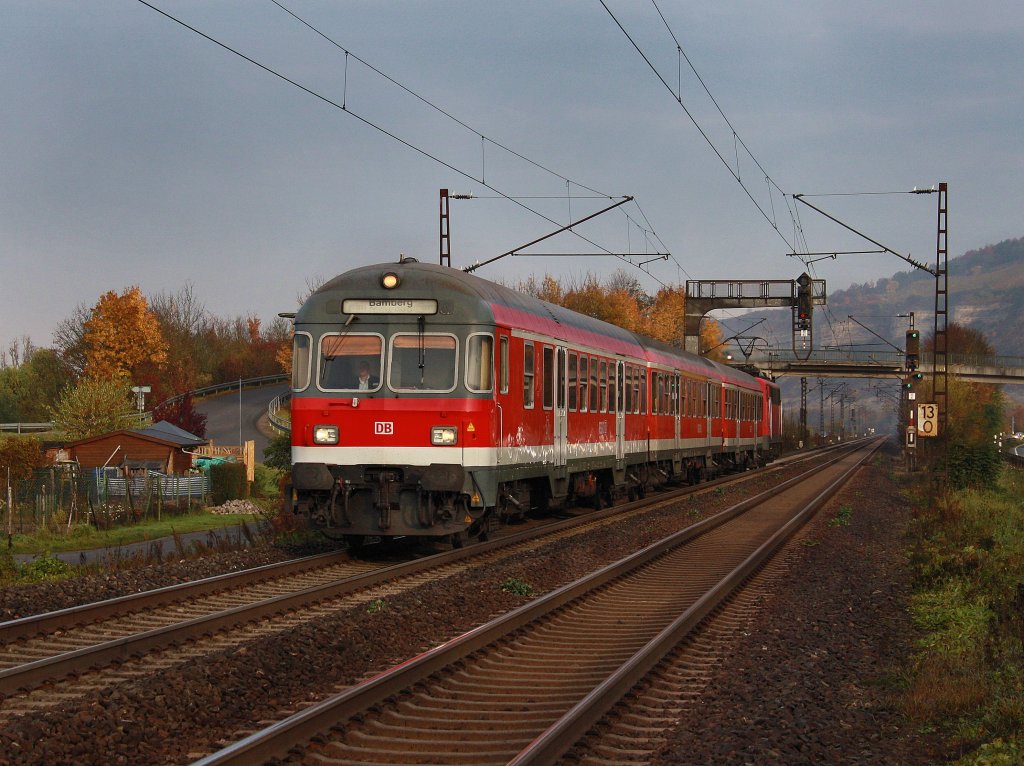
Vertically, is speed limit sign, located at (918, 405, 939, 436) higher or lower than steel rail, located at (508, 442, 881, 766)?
higher

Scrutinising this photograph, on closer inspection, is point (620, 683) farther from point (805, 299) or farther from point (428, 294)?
point (805, 299)

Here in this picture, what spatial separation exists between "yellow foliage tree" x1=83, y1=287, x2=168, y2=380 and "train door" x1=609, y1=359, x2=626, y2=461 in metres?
58.6

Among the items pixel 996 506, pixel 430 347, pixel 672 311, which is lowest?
pixel 996 506

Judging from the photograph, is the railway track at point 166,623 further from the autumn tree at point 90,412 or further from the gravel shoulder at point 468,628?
the autumn tree at point 90,412

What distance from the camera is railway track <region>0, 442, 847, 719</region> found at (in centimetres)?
788

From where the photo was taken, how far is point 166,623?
10.1m

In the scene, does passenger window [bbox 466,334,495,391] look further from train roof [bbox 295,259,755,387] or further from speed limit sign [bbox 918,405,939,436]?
speed limit sign [bbox 918,405,939,436]

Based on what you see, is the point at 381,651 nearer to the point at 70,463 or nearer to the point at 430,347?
the point at 430,347

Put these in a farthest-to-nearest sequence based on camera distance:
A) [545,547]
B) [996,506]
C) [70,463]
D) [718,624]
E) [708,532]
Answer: [70,463] < [996,506] < [708,532] < [545,547] < [718,624]

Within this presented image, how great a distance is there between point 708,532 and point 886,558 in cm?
370

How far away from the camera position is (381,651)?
29.4 feet

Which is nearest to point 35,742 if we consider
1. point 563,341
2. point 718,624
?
point 718,624

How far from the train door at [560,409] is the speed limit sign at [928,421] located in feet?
61.4

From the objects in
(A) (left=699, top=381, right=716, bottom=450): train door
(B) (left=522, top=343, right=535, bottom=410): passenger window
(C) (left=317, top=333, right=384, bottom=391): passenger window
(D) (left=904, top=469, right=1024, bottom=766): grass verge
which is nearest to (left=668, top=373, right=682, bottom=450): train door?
(A) (left=699, top=381, right=716, bottom=450): train door
